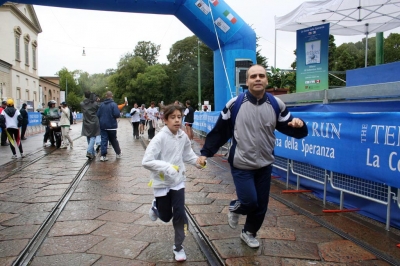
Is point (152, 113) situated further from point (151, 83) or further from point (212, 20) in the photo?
point (151, 83)

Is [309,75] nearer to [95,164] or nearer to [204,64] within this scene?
[95,164]

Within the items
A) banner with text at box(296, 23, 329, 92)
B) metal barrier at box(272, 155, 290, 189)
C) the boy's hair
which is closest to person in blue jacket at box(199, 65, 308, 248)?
the boy's hair

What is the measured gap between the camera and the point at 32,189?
552cm

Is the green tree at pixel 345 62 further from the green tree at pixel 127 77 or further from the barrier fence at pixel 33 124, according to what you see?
the green tree at pixel 127 77

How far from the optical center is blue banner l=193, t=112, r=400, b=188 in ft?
11.1

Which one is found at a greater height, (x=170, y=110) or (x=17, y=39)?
(x=17, y=39)

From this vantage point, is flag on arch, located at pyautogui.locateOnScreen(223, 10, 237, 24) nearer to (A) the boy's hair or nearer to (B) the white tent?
(B) the white tent

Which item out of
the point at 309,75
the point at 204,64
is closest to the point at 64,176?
the point at 309,75

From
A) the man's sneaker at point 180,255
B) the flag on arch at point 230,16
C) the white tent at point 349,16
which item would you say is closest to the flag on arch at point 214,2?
the flag on arch at point 230,16

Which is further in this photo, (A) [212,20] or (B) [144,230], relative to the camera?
(A) [212,20]

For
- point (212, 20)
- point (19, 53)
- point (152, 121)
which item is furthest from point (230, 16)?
point (19, 53)

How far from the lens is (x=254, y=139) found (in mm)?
3059

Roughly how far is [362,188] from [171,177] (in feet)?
8.01

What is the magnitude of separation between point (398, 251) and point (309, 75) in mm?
6803
